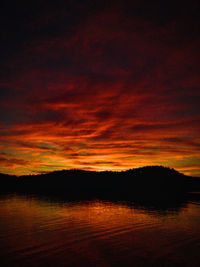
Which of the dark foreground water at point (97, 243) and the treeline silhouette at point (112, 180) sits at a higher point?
the treeline silhouette at point (112, 180)

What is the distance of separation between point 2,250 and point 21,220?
14.1 meters

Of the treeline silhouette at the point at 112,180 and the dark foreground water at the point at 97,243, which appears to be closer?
the dark foreground water at the point at 97,243

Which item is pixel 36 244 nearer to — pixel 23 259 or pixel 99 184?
pixel 23 259

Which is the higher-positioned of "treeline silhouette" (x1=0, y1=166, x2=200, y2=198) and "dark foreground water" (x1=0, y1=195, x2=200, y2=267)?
"treeline silhouette" (x1=0, y1=166, x2=200, y2=198)

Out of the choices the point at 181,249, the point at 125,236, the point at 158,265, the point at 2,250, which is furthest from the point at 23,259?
the point at 181,249

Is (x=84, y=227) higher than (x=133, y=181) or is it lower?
lower

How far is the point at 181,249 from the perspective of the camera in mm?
20031

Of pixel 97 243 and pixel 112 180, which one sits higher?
pixel 112 180

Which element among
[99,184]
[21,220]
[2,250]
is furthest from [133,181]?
[2,250]

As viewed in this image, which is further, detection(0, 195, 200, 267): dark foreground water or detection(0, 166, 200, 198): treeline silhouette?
detection(0, 166, 200, 198): treeline silhouette

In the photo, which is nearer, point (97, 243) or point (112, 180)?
point (97, 243)

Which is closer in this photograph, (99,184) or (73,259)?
(73,259)

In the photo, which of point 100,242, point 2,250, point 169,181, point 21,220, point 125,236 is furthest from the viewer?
point 169,181

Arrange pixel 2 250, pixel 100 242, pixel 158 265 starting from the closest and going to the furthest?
pixel 158 265, pixel 2 250, pixel 100 242
